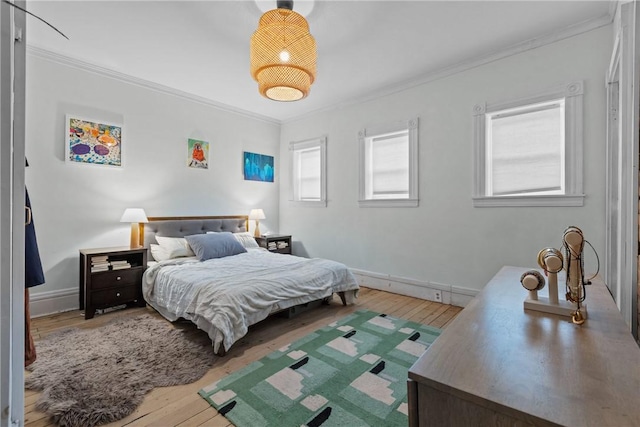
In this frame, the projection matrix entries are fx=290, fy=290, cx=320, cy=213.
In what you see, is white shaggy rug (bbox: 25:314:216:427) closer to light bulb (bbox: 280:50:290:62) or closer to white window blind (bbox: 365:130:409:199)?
light bulb (bbox: 280:50:290:62)

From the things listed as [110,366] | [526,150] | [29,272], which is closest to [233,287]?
[110,366]

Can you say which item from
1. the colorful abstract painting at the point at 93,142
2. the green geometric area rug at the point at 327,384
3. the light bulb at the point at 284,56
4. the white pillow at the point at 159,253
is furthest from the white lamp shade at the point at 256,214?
the light bulb at the point at 284,56

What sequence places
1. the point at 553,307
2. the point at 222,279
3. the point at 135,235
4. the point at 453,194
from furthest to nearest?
the point at 135,235
the point at 453,194
the point at 222,279
the point at 553,307

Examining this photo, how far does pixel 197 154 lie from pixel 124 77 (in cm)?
124

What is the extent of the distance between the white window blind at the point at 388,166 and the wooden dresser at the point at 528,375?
292 cm

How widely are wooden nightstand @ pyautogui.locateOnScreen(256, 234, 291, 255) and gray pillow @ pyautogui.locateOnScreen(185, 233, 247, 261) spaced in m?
0.67

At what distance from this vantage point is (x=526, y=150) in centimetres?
295

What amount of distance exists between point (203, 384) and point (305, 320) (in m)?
1.22

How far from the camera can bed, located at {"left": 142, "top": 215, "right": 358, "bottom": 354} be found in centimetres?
234

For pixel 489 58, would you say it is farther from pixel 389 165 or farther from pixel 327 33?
pixel 327 33

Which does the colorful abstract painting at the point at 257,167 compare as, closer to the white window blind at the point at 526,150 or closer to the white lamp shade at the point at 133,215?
the white lamp shade at the point at 133,215

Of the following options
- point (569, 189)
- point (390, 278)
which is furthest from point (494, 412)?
point (390, 278)

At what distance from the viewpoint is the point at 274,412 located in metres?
1.67

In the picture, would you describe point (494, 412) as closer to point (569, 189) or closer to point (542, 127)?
point (569, 189)
